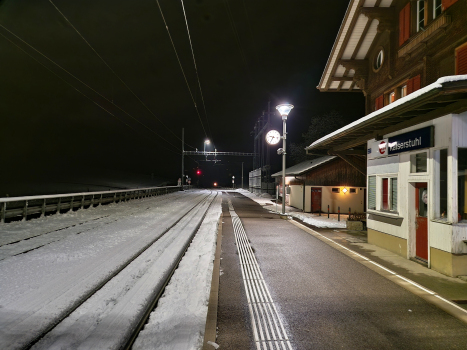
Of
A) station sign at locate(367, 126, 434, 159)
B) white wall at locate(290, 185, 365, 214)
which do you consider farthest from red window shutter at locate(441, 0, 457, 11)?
white wall at locate(290, 185, 365, 214)

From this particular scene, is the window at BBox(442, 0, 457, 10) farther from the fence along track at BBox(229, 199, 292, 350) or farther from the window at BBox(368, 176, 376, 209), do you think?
the fence along track at BBox(229, 199, 292, 350)

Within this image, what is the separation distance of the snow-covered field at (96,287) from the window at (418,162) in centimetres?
603

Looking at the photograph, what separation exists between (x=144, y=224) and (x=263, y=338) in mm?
11155

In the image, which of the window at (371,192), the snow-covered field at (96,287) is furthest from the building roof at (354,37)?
the snow-covered field at (96,287)

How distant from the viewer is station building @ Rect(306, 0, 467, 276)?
21.9ft

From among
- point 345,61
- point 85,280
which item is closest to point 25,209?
point 85,280

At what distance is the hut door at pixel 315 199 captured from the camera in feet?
74.2

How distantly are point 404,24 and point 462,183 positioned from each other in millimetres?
6258

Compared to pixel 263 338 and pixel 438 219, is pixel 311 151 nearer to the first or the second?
pixel 438 219

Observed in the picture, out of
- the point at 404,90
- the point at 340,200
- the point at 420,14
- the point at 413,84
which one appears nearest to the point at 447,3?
the point at 420,14

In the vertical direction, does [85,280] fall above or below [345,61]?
below

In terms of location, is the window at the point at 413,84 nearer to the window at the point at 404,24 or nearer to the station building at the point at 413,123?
the station building at the point at 413,123

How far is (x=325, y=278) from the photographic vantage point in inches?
265

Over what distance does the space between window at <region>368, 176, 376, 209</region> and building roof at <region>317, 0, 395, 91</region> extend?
5431mm
